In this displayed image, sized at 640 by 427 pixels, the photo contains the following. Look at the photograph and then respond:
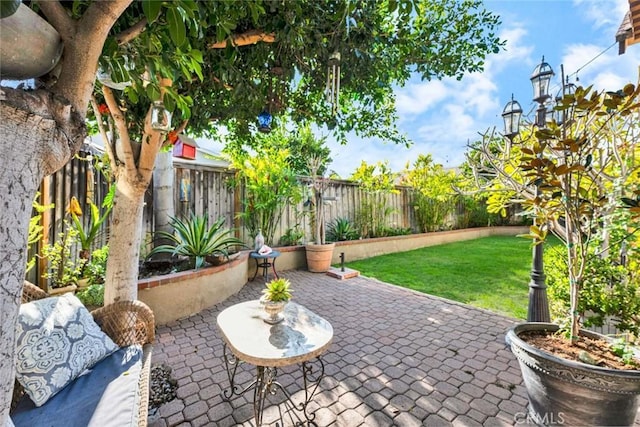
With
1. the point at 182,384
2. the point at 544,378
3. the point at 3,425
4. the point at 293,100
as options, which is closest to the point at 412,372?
the point at 544,378

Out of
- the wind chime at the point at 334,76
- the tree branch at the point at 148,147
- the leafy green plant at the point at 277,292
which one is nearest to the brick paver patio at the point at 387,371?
the leafy green plant at the point at 277,292

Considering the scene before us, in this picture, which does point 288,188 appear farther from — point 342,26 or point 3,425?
point 3,425

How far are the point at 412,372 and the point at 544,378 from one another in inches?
35.3

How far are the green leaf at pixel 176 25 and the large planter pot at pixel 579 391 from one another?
7.36 feet

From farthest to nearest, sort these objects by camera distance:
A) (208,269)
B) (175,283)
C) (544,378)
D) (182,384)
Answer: (208,269), (175,283), (182,384), (544,378)

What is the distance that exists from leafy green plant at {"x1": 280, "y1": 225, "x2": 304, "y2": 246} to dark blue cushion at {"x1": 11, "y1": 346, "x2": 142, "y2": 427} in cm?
409

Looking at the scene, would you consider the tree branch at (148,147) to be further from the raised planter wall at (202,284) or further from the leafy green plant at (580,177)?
the leafy green plant at (580,177)

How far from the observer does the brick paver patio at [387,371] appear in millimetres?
1695

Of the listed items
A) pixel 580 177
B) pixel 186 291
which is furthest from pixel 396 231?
pixel 580 177

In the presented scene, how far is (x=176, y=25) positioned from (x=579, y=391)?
2451 mm

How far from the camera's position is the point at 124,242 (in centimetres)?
205

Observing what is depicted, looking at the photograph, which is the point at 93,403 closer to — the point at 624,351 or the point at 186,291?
the point at 186,291

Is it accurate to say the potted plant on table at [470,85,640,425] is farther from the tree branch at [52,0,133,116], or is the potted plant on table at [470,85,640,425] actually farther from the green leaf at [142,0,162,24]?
the tree branch at [52,0,133,116]

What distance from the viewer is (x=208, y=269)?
3.47m
